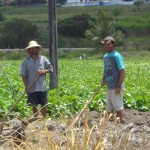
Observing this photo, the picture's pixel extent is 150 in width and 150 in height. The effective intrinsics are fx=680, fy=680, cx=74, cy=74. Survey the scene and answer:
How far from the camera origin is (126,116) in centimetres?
1255

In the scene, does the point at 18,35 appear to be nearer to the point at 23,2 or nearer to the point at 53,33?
the point at 53,33

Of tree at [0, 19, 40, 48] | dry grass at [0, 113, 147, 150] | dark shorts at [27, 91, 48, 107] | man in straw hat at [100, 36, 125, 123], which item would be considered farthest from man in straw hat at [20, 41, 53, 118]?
tree at [0, 19, 40, 48]

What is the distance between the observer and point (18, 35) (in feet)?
252

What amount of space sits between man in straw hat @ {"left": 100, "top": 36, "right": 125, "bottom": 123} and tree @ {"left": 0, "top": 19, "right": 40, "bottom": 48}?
65.6 meters

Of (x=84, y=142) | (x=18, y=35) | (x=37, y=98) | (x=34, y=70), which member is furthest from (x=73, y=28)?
(x=84, y=142)

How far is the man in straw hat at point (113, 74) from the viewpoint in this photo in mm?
10656

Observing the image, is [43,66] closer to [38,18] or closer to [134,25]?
[134,25]

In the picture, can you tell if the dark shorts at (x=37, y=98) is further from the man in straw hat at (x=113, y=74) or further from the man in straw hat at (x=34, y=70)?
the man in straw hat at (x=113, y=74)

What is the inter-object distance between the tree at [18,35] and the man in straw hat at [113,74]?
215 ft

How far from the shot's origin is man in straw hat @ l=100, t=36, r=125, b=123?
10.7 metres

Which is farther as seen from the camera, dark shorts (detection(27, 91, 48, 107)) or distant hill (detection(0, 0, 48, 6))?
distant hill (detection(0, 0, 48, 6))

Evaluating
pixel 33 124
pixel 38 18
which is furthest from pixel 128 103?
pixel 38 18

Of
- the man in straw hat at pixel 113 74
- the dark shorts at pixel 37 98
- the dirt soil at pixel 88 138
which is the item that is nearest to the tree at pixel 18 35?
the dark shorts at pixel 37 98

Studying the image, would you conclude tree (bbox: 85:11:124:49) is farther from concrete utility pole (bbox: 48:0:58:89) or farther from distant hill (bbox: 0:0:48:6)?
distant hill (bbox: 0:0:48:6)
